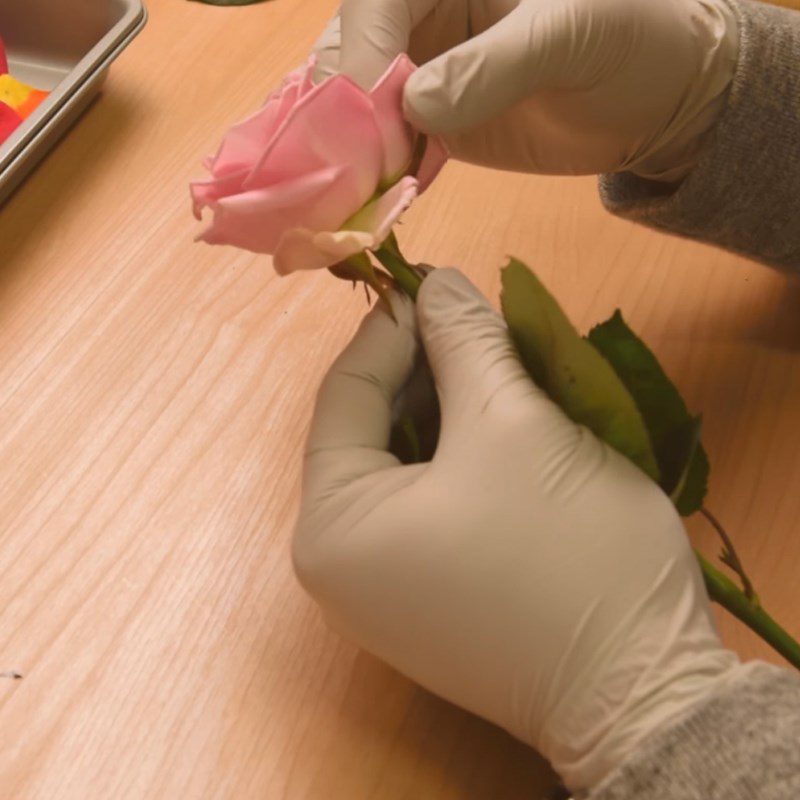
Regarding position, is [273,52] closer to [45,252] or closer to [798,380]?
[45,252]

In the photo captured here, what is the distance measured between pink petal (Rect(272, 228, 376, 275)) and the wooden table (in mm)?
158

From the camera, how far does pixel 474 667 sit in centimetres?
38

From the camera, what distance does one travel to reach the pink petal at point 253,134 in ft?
1.16

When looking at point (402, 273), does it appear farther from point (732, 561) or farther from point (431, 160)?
point (732, 561)

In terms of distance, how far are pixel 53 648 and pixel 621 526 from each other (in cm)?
28

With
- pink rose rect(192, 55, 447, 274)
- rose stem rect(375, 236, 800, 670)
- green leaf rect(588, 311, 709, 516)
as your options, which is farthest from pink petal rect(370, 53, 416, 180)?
rose stem rect(375, 236, 800, 670)

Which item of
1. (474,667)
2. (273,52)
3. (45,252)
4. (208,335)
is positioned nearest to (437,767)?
(474,667)

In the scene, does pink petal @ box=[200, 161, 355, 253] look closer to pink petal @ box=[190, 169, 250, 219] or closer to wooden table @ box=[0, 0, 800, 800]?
pink petal @ box=[190, 169, 250, 219]

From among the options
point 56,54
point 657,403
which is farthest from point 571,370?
point 56,54

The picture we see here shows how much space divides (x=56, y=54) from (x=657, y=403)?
0.58 m

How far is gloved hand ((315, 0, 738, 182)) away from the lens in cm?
43

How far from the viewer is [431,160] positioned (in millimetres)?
424

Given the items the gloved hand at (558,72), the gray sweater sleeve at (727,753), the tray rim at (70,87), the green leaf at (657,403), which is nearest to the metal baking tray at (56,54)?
the tray rim at (70,87)

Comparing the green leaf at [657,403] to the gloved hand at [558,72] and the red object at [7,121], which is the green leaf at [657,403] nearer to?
the gloved hand at [558,72]
